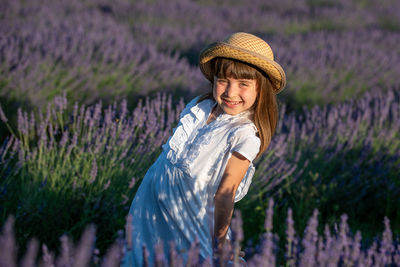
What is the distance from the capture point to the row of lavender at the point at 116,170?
198 centimetres

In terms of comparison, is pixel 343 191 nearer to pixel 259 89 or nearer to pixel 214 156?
pixel 259 89

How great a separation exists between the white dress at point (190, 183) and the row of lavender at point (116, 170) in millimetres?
508

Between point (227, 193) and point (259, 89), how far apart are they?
0.45 meters

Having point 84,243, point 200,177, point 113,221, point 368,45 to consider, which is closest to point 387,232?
point 200,177

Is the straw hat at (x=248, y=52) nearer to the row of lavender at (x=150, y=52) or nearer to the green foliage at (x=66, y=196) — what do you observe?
the green foliage at (x=66, y=196)

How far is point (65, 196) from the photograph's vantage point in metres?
2.07

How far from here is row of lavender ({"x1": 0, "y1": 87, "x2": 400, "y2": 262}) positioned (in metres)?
1.98

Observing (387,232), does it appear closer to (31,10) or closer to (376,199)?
(376,199)

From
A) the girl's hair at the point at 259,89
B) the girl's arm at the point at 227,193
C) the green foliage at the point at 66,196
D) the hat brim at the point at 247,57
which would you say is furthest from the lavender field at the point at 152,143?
the hat brim at the point at 247,57

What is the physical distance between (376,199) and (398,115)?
1163mm

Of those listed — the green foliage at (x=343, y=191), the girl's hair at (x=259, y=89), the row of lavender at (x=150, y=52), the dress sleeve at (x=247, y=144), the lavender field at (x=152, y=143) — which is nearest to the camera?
the dress sleeve at (x=247, y=144)

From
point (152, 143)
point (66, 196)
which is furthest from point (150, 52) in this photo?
point (66, 196)

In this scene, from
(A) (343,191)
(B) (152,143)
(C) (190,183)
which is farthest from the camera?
(A) (343,191)

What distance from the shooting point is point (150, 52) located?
447cm
